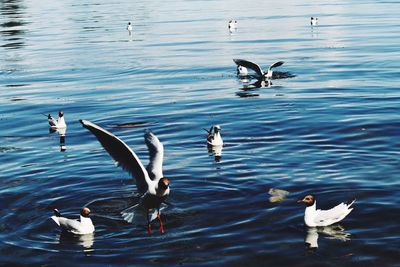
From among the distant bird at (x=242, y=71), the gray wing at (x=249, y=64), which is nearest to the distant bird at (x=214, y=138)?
the gray wing at (x=249, y=64)

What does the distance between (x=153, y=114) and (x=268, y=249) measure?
55.0 ft

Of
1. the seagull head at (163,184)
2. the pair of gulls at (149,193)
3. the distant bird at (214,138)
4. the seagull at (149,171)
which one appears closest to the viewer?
the seagull at (149,171)

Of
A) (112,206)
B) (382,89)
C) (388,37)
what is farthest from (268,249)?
(388,37)

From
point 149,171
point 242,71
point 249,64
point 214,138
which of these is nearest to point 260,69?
point 249,64

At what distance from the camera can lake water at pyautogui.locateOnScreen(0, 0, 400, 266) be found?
585 inches

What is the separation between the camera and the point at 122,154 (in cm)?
1496

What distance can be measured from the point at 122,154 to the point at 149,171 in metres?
1.74

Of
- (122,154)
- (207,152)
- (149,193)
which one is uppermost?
(122,154)

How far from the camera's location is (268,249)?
1450 cm

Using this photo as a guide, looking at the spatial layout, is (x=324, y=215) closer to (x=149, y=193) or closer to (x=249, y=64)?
(x=149, y=193)

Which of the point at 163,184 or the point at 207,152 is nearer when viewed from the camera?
the point at 163,184

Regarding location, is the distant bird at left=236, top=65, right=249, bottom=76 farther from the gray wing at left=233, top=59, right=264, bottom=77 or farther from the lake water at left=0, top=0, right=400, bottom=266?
the gray wing at left=233, top=59, right=264, bottom=77

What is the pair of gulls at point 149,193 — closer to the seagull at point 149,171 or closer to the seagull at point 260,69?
the seagull at point 149,171

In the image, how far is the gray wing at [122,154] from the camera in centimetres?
1410
